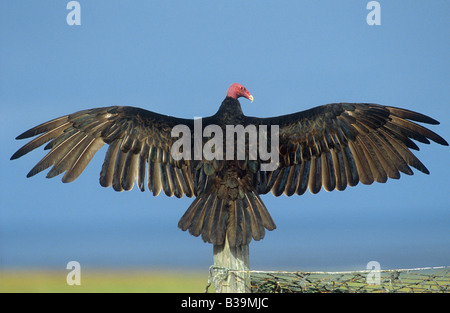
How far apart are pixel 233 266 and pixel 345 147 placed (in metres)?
1.73

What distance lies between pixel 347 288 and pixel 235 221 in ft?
2.96

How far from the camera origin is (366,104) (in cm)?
521

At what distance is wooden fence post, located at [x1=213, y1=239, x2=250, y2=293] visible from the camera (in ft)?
13.1

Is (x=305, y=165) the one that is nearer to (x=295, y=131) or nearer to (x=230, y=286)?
(x=295, y=131)

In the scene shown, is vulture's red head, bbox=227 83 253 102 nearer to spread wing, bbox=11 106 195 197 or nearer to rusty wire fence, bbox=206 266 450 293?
spread wing, bbox=11 106 195 197

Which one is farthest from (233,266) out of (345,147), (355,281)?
(345,147)

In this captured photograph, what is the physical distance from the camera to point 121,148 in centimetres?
512

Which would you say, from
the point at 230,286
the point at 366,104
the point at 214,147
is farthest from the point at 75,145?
the point at 366,104

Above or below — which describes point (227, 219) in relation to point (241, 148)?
below

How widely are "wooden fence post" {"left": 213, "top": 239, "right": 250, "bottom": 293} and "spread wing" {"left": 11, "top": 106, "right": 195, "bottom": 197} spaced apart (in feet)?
3.15

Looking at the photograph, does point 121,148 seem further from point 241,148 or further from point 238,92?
point 238,92

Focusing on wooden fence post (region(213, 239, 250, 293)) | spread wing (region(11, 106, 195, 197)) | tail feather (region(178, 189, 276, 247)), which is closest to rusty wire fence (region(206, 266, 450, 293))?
wooden fence post (region(213, 239, 250, 293))

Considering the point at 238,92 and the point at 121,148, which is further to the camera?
the point at 238,92

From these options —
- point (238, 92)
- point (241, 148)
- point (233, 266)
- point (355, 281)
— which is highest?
point (238, 92)
